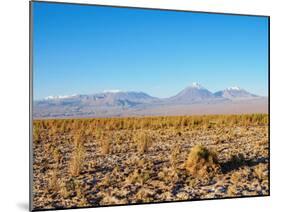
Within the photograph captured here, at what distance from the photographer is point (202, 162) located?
19.2 feet

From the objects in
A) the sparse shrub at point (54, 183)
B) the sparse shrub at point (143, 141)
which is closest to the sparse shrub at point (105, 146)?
the sparse shrub at point (143, 141)

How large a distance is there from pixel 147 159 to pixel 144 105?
0.55 m

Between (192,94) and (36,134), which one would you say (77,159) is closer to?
(36,134)

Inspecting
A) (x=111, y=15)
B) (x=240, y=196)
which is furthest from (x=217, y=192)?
(x=111, y=15)

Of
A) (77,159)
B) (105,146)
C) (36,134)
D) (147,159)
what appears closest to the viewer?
(36,134)

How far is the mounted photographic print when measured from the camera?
5.43m

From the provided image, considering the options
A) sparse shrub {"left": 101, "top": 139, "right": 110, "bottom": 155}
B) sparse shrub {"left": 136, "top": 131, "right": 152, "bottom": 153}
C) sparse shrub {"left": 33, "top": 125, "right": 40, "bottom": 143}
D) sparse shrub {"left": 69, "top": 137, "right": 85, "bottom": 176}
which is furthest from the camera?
sparse shrub {"left": 136, "top": 131, "right": 152, "bottom": 153}

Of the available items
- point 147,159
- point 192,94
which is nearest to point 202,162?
point 147,159

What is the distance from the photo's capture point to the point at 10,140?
5.32 m

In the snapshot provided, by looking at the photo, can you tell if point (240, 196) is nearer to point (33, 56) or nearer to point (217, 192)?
point (217, 192)

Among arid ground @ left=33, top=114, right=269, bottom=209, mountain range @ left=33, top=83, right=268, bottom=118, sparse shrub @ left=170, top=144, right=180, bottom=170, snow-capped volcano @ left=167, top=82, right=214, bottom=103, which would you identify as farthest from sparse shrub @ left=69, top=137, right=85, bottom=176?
snow-capped volcano @ left=167, top=82, right=214, bottom=103

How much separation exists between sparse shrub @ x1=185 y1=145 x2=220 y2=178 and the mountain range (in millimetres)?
410

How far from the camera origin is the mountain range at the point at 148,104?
5.48 meters

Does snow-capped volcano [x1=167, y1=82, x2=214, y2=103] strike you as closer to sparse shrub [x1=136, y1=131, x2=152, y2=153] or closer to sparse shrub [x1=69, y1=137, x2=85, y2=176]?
sparse shrub [x1=136, y1=131, x2=152, y2=153]
